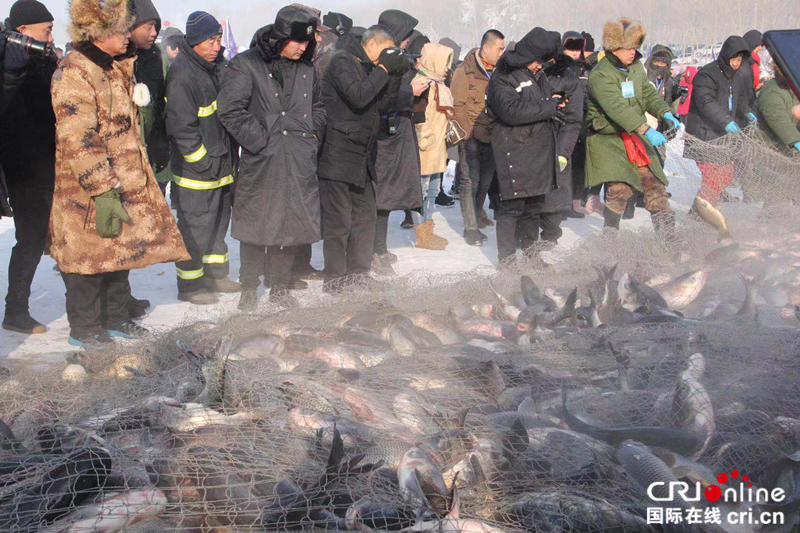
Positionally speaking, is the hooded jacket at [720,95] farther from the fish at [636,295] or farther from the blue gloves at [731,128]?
the fish at [636,295]

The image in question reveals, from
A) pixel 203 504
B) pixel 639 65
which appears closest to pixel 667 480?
pixel 203 504

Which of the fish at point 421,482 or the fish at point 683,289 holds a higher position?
the fish at point 683,289

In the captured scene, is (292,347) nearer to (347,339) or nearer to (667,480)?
(347,339)

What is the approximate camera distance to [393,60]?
605 centimetres

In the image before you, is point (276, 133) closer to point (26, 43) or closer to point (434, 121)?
point (26, 43)

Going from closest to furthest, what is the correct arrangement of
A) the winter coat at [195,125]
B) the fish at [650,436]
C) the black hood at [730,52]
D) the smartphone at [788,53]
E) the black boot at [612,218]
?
the smartphone at [788,53]
the fish at [650,436]
the winter coat at [195,125]
the black boot at [612,218]
the black hood at [730,52]

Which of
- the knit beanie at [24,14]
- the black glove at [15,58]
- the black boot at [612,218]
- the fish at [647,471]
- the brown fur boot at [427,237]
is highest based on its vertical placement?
the knit beanie at [24,14]

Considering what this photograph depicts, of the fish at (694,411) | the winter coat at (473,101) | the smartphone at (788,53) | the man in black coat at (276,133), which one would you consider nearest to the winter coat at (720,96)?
the winter coat at (473,101)

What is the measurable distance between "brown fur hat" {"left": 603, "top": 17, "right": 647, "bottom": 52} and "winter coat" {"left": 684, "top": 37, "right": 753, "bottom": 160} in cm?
242

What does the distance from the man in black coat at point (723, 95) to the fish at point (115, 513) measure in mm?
7830

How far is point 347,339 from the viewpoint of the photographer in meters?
4.44

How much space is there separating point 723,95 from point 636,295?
559cm

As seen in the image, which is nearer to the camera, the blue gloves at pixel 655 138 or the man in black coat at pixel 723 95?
the blue gloves at pixel 655 138

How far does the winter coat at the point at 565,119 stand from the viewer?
283 inches
